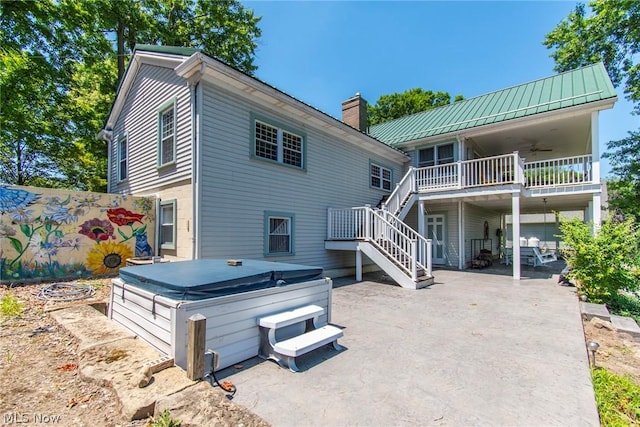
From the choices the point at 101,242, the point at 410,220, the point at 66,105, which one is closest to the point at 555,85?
the point at 410,220

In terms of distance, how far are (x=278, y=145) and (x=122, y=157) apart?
249 inches

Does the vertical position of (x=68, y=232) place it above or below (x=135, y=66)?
below

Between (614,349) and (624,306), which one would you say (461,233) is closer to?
(624,306)

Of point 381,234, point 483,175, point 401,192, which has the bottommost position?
point 381,234

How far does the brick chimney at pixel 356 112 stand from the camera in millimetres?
13703

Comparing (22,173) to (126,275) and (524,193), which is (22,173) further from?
(524,193)

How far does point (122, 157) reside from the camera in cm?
1066

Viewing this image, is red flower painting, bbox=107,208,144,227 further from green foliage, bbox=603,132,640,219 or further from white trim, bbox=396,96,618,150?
green foliage, bbox=603,132,640,219

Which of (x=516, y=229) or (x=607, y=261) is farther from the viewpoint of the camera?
(x=516, y=229)

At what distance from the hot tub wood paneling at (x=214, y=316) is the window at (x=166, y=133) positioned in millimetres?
4507

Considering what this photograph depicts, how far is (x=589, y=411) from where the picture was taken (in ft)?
8.59

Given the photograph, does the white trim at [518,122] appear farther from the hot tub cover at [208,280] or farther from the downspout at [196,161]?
the hot tub cover at [208,280]

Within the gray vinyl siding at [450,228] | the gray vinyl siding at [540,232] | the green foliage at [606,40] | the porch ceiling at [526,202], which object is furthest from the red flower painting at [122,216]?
the gray vinyl siding at [540,232]

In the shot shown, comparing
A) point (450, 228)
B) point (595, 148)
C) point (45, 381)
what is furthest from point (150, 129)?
point (595, 148)
